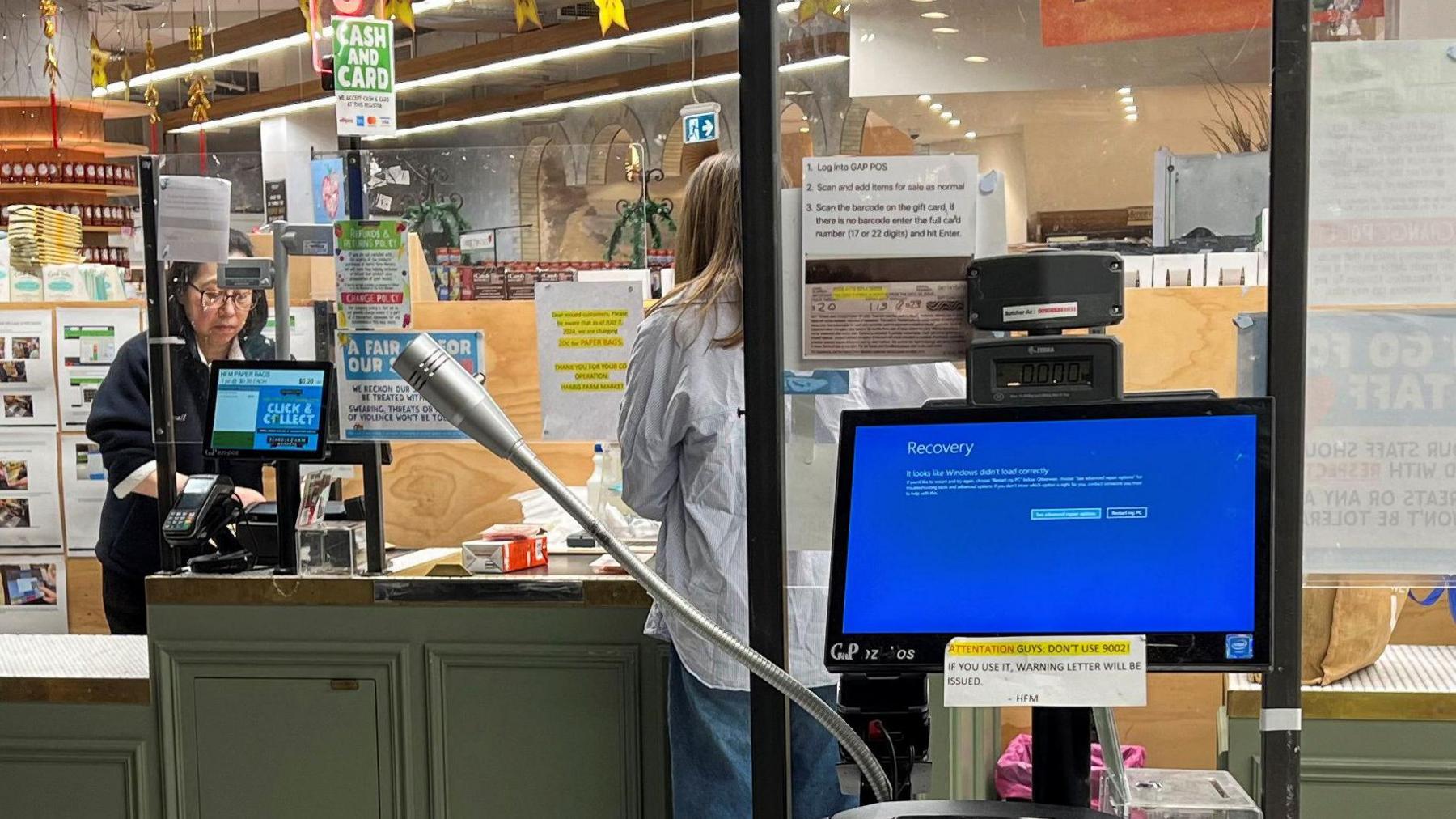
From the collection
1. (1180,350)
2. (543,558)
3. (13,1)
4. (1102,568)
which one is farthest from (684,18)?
(1102,568)

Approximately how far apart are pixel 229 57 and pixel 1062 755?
903 centimetres

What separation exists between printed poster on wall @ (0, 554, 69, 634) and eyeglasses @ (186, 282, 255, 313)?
376cm

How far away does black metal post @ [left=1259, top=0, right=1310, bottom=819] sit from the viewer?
1.39 metres

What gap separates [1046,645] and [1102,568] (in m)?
0.09

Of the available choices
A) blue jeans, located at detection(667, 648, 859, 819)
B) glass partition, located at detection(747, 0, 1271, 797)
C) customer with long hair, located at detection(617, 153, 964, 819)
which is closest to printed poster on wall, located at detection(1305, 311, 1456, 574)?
glass partition, located at detection(747, 0, 1271, 797)

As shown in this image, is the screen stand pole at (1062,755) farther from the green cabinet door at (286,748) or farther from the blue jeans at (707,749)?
the green cabinet door at (286,748)

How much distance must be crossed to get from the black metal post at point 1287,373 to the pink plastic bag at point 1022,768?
0.16 meters

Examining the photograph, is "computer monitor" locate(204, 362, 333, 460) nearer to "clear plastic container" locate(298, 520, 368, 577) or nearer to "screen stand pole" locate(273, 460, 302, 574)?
"screen stand pole" locate(273, 460, 302, 574)

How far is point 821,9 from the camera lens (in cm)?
161

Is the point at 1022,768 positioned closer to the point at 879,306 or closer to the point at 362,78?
the point at 879,306

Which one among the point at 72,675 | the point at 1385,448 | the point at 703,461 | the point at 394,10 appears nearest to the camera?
the point at 1385,448

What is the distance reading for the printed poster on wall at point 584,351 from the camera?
293 centimetres

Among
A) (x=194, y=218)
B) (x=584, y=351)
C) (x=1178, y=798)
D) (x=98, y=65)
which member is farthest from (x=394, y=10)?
(x=1178, y=798)

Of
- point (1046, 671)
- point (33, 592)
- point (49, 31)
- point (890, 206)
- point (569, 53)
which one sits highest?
point (569, 53)
